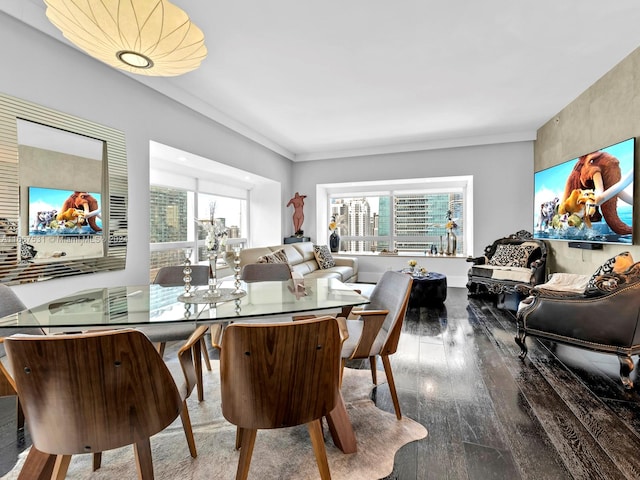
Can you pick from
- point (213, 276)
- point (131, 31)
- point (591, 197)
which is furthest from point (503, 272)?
point (131, 31)

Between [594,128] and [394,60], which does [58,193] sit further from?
[594,128]

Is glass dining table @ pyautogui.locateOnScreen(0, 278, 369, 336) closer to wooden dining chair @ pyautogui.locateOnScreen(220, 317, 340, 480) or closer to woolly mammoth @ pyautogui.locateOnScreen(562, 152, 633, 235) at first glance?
wooden dining chair @ pyautogui.locateOnScreen(220, 317, 340, 480)

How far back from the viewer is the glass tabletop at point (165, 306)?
1488 mm

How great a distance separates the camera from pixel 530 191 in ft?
17.1

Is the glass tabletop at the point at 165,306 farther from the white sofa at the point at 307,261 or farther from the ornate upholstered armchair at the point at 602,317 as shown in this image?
the white sofa at the point at 307,261

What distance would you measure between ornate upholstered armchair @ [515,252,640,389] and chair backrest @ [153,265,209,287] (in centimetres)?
273

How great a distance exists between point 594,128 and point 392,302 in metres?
3.42

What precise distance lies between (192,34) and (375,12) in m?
1.40

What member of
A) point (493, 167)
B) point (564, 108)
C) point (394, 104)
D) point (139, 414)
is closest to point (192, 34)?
point (139, 414)

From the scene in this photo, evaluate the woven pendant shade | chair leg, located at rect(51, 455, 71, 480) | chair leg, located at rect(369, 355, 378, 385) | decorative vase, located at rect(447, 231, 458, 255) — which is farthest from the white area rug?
decorative vase, located at rect(447, 231, 458, 255)

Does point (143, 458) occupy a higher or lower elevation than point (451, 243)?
lower

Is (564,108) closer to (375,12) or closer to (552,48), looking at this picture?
(552,48)

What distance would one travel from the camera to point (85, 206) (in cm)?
257

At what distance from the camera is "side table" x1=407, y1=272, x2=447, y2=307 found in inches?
170
